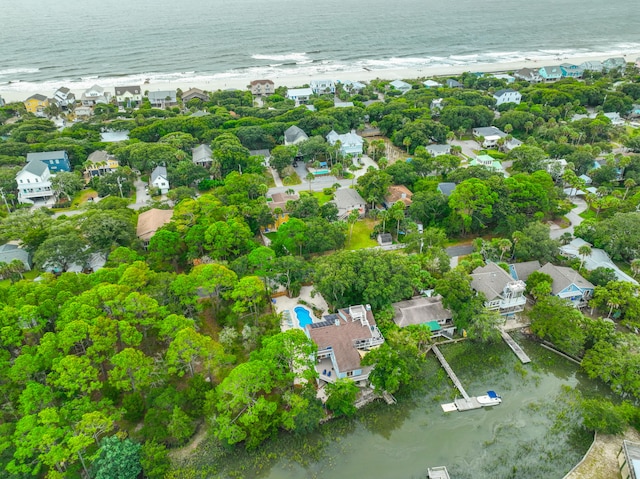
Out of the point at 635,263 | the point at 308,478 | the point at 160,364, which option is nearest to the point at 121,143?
the point at 160,364

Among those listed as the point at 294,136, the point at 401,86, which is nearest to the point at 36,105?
the point at 294,136

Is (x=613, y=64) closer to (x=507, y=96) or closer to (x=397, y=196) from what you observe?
(x=507, y=96)

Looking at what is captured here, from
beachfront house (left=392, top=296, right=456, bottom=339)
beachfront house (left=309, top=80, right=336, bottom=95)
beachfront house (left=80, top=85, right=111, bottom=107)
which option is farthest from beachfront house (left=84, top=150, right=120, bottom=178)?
beachfront house (left=309, top=80, right=336, bottom=95)

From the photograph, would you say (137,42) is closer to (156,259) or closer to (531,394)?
(156,259)

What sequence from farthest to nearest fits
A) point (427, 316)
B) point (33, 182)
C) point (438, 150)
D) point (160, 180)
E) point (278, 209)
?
point (438, 150) < point (160, 180) < point (33, 182) < point (278, 209) < point (427, 316)

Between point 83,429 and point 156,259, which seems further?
point 156,259
